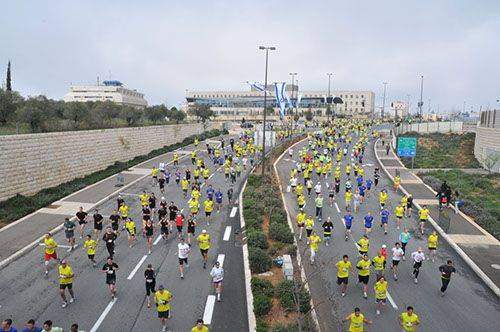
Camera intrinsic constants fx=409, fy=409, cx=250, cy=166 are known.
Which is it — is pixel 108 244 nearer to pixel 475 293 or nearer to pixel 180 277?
pixel 180 277

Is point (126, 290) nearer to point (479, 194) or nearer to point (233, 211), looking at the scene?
point (233, 211)

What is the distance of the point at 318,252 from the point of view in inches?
681

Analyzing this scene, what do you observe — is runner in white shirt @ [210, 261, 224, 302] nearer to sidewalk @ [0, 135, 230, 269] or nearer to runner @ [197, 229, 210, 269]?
runner @ [197, 229, 210, 269]

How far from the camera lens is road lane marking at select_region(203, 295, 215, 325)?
1166 centimetres

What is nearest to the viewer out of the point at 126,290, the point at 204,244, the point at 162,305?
the point at 162,305

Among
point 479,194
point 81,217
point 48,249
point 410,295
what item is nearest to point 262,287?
point 410,295

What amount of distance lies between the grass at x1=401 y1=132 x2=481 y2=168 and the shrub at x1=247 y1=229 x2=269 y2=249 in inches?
1209

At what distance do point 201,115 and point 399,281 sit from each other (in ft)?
221

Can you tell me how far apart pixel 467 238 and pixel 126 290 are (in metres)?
16.1

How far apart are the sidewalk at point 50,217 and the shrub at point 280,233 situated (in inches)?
412

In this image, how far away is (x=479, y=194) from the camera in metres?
30.6

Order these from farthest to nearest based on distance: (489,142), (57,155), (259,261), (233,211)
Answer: (489,142), (57,155), (233,211), (259,261)

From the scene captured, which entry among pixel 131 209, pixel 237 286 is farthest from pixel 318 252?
pixel 131 209

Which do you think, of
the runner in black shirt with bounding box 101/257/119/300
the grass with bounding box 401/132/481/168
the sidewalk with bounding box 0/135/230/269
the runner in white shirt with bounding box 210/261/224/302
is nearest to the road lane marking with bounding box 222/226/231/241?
the runner in white shirt with bounding box 210/261/224/302
